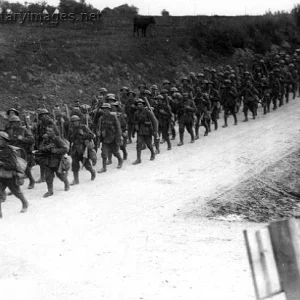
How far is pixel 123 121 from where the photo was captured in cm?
1484

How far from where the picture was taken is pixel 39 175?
1382 centimetres

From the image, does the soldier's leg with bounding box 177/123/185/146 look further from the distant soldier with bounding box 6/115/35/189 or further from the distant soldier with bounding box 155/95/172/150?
the distant soldier with bounding box 6/115/35/189

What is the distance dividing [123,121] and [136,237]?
23.1ft

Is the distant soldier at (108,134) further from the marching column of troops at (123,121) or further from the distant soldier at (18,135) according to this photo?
the distant soldier at (18,135)

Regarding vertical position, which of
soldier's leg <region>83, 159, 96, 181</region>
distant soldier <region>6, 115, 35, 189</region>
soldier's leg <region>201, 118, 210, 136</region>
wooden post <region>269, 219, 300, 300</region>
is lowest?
soldier's leg <region>83, 159, 96, 181</region>

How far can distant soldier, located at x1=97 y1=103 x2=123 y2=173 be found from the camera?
43.1 ft

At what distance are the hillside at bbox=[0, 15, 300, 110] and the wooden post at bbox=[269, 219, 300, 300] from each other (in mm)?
17902

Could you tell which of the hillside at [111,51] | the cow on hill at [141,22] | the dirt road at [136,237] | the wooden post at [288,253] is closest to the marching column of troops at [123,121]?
the dirt road at [136,237]

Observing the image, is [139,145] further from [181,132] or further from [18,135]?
[18,135]

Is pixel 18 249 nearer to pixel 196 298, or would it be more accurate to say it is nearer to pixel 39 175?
pixel 196 298

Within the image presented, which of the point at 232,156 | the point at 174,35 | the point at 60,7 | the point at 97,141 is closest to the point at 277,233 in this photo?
the point at 232,156

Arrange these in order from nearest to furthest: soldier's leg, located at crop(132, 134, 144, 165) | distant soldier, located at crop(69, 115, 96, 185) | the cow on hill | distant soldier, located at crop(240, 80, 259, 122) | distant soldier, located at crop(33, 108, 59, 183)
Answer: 1. distant soldier, located at crop(69, 115, 96, 185)
2. distant soldier, located at crop(33, 108, 59, 183)
3. soldier's leg, located at crop(132, 134, 144, 165)
4. distant soldier, located at crop(240, 80, 259, 122)
5. the cow on hill

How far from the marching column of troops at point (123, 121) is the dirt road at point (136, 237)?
1.84ft

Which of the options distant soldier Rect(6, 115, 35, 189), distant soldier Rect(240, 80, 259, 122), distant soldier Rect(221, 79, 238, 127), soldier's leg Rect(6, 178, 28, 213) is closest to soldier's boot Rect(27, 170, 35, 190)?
distant soldier Rect(6, 115, 35, 189)
